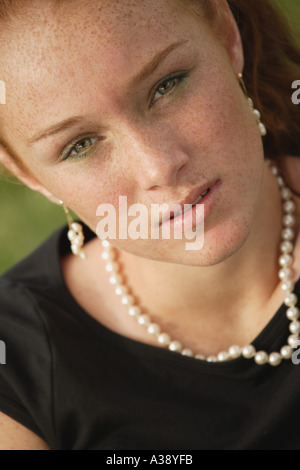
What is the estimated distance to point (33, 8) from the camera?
4.09 ft

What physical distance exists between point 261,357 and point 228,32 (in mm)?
855

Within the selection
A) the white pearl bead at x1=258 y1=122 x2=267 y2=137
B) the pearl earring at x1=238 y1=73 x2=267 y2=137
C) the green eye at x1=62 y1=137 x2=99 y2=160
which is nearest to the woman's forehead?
the green eye at x1=62 y1=137 x2=99 y2=160

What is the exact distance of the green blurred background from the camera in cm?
323

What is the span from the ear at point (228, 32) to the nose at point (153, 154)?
0.34 meters

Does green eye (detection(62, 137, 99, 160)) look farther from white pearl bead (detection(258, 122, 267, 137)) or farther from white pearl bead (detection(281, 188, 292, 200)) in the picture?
white pearl bead (detection(281, 188, 292, 200))

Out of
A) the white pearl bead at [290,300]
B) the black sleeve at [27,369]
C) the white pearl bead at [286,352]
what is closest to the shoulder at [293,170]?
the white pearl bead at [290,300]

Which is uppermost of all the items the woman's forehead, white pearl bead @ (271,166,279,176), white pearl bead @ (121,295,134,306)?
the woman's forehead

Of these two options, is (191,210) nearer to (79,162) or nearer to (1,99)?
(79,162)

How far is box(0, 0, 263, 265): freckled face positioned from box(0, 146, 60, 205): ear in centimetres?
10

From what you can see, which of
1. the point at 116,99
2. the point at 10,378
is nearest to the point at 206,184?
the point at 116,99

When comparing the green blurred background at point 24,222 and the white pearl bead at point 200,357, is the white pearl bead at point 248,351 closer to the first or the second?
the white pearl bead at point 200,357

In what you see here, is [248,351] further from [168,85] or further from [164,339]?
[168,85]

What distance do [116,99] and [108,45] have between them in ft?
0.35
